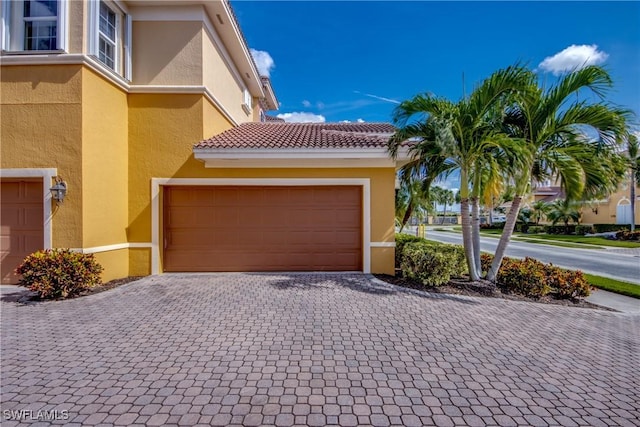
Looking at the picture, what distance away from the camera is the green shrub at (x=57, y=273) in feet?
21.3

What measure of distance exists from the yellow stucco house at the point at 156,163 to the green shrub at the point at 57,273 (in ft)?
2.35

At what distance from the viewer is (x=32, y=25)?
7.60m

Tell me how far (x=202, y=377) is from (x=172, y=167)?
273 inches

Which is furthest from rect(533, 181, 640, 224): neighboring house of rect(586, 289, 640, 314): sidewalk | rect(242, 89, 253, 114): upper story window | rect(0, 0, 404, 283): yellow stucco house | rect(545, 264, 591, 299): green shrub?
rect(242, 89, 253, 114): upper story window

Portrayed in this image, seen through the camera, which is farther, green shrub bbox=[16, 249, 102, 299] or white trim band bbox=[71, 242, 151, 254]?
white trim band bbox=[71, 242, 151, 254]

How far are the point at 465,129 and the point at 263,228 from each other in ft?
20.8

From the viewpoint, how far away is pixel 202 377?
12.2ft

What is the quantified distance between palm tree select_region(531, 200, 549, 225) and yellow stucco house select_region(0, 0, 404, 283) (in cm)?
3938

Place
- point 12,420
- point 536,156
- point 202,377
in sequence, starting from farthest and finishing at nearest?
point 536,156, point 202,377, point 12,420

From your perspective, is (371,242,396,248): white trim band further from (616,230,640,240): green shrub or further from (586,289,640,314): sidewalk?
(616,230,640,240): green shrub

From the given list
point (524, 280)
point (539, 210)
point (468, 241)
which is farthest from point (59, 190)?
point (539, 210)

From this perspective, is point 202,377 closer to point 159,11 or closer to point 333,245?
point 333,245

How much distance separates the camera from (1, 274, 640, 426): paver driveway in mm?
3166

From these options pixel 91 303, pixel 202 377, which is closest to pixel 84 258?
pixel 91 303
